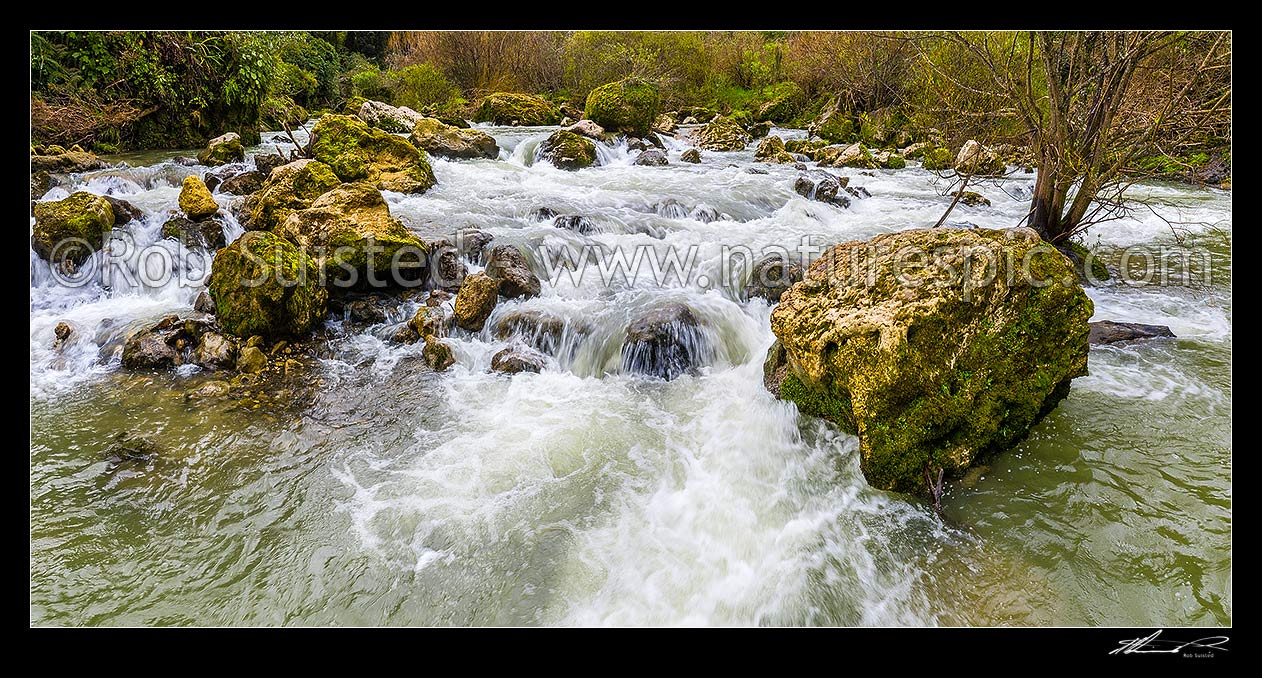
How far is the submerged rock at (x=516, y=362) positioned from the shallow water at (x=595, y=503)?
4.6 inches

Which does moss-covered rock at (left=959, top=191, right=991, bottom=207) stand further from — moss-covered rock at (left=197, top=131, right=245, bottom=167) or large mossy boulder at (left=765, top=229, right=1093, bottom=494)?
moss-covered rock at (left=197, top=131, right=245, bottom=167)

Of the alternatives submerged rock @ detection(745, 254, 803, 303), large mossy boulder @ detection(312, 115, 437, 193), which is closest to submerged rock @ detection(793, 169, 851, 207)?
submerged rock @ detection(745, 254, 803, 303)

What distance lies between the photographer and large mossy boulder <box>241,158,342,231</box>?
307 inches

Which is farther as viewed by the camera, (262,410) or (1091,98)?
(1091,98)

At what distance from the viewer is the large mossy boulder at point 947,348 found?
342cm

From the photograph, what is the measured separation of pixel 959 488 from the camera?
3.53m

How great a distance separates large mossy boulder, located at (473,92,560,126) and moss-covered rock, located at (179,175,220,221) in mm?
13574

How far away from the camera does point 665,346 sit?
5.52 metres

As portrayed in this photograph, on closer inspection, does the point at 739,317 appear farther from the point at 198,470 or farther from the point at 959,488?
the point at 198,470

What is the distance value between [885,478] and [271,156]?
37.7 ft

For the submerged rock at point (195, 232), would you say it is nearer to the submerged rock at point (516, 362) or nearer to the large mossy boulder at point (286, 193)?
the large mossy boulder at point (286, 193)

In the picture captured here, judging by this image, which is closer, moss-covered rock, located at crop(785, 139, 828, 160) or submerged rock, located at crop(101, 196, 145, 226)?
submerged rock, located at crop(101, 196, 145, 226)
